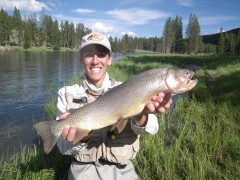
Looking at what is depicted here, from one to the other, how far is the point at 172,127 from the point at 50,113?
3994 millimetres

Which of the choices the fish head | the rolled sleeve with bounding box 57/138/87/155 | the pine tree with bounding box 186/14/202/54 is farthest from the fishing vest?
the pine tree with bounding box 186/14/202/54

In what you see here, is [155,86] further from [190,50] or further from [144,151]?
[190,50]

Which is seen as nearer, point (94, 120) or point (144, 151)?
point (94, 120)

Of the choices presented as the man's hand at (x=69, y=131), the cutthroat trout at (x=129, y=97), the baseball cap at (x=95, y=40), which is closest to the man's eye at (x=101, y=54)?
the baseball cap at (x=95, y=40)

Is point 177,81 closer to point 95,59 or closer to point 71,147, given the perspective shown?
point 95,59

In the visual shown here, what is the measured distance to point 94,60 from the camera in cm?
364

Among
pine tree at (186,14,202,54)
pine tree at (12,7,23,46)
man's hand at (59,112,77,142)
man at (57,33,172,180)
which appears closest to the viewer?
man's hand at (59,112,77,142)

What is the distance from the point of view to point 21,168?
4309mm

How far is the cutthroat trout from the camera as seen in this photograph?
2820 millimetres

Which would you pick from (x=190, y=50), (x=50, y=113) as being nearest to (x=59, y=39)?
(x=190, y=50)

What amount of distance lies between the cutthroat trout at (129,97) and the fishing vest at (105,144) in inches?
20.4

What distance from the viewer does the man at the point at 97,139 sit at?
3.38 metres

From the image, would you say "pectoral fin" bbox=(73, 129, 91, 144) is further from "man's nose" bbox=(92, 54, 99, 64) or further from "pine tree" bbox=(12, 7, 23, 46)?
"pine tree" bbox=(12, 7, 23, 46)

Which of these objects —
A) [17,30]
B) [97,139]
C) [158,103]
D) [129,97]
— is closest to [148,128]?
[158,103]
